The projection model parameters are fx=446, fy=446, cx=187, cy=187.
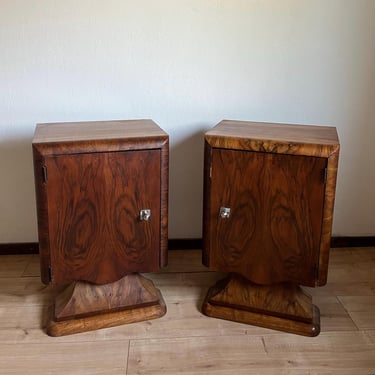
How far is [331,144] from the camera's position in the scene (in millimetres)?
1248

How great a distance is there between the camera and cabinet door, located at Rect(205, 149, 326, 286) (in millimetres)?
1286

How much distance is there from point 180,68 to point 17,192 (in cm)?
80

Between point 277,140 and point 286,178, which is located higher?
point 277,140

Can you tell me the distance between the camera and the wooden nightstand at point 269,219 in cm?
128

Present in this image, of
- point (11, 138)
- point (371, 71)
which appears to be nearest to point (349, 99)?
point (371, 71)

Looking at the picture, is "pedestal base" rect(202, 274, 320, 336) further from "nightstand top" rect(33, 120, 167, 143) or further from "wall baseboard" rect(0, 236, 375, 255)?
"nightstand top" rect(33, 120, 167, 143)

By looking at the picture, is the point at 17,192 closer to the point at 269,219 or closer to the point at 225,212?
the point at 225,212

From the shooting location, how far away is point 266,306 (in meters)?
1.42

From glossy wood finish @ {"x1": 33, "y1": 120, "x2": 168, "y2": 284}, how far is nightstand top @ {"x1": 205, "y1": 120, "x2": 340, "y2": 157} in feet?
0.60

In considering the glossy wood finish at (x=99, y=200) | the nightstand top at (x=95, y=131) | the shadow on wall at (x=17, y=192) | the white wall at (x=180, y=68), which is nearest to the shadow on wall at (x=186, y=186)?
the white wall at (x=180, y=68)

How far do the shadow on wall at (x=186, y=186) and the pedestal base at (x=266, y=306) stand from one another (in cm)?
43

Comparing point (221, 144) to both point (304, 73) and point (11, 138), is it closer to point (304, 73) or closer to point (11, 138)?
point (304, 73)

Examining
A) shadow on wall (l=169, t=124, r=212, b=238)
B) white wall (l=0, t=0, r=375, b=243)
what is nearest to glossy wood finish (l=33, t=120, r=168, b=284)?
white wall (l=0, t=0, r=375, b=243)

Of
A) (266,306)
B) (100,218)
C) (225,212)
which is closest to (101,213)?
(100,218)
